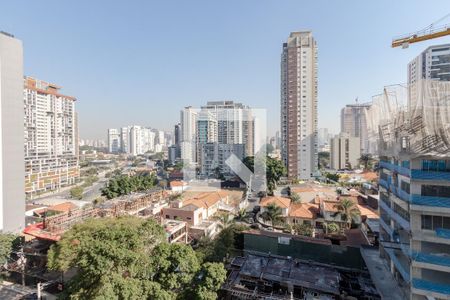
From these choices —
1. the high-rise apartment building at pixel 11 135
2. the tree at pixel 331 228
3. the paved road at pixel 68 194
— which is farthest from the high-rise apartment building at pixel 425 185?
the paved road at pixel 68 194

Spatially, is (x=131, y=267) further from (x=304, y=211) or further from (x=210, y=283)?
(x=304, y=211)

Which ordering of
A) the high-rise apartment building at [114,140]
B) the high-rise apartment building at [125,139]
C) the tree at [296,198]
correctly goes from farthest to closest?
the high-rise apartment building at [114,140] < the high-rise apartment building at [125,139] < the tree at [296,198]

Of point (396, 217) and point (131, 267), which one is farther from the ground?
point (396, 217)

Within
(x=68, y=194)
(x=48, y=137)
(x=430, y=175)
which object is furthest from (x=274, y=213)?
(x=48, y=137)

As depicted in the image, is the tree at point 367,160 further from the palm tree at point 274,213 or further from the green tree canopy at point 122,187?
the green tree canopy at point 122,187

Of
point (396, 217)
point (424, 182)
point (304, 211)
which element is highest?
point (424, 182)

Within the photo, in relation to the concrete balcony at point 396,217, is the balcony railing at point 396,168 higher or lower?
higher

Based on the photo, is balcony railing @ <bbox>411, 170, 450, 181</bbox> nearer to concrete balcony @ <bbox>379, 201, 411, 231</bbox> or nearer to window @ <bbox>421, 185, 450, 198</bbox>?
window @ <bbox>421, 185, 450, 198</bbox>
